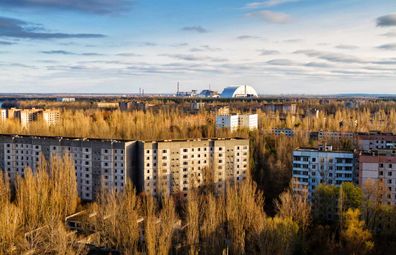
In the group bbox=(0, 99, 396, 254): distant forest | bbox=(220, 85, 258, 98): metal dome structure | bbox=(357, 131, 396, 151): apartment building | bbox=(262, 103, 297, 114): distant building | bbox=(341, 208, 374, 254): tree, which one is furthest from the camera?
bbox=(220, 85, 258, 98): metal dome structure

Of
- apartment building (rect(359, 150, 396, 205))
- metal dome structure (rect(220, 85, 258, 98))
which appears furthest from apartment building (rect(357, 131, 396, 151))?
metal dome structure (rect(220, 85, 258, 98))

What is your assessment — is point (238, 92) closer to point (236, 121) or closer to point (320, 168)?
point (236, 121)

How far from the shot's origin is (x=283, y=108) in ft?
125

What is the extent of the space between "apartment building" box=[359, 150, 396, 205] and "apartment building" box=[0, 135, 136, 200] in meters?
6.22

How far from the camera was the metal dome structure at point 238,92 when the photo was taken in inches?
2818

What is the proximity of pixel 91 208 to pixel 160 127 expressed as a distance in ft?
34.5

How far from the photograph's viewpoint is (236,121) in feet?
83.1

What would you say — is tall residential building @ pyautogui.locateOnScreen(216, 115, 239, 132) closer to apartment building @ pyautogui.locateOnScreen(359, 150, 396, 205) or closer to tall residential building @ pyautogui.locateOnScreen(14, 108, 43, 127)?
tall residential building @ pyautogui.locateOnScreen(14, 108, 43, 127)

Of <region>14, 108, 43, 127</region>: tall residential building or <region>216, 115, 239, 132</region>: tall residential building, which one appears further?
<region>14, 108, 43, 127</region>: tall residential building

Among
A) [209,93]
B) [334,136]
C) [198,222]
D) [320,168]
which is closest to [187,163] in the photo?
[320,168]

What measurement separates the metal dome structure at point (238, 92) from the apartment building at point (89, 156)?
191 ft

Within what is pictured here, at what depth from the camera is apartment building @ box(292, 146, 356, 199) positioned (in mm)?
11711

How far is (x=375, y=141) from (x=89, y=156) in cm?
1057

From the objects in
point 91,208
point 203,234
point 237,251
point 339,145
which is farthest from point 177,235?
point 339,145
